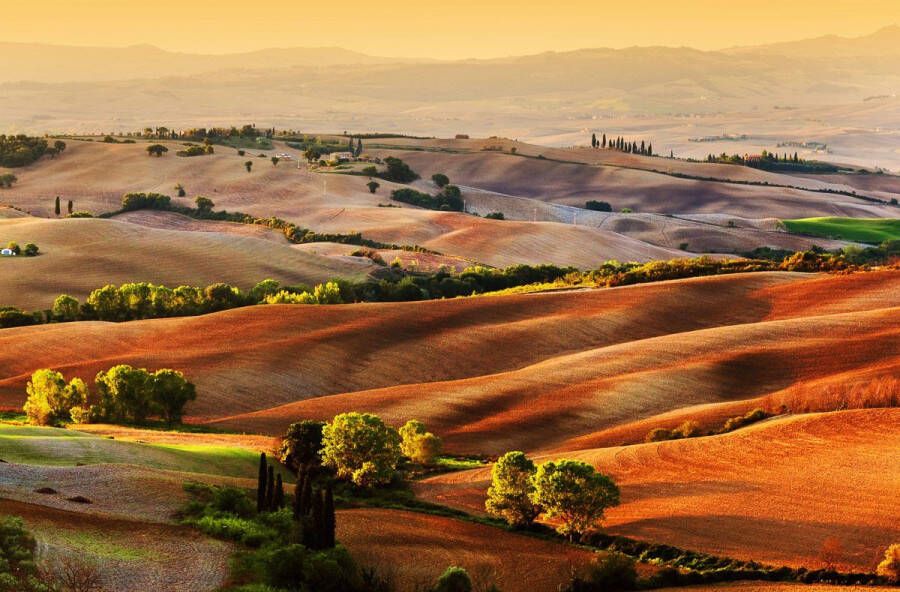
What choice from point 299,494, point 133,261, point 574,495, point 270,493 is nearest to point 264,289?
point 133,261

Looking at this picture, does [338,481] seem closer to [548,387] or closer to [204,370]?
[548,387]

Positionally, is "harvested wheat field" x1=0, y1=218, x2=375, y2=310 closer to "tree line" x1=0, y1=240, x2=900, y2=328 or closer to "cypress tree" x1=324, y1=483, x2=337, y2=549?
"tree line" x1=0, y1=240, x2=900, y2=328

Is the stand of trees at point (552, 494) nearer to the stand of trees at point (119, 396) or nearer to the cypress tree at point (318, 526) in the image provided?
the cypress tree at point (318, 526)

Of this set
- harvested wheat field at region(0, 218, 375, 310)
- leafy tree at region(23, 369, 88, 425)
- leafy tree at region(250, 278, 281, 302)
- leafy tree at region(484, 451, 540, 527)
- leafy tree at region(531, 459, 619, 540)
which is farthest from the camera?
harvested wheat field at region(0, 218, 375, 310)

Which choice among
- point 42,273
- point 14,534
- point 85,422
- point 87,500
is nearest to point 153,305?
point 42,273

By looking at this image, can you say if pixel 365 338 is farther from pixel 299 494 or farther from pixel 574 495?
pixel 299 494

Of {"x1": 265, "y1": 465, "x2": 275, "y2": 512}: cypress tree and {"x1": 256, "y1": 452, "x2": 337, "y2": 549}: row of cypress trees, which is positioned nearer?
{"x1": 256, "y1": 452, "x2": 337, "y2": 549}: row of cypress trees

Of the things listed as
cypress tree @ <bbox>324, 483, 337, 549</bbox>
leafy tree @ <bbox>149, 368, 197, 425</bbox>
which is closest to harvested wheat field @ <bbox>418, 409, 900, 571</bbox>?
cypress tree @ <bbox>324, 483, 337, 549</bbox>
